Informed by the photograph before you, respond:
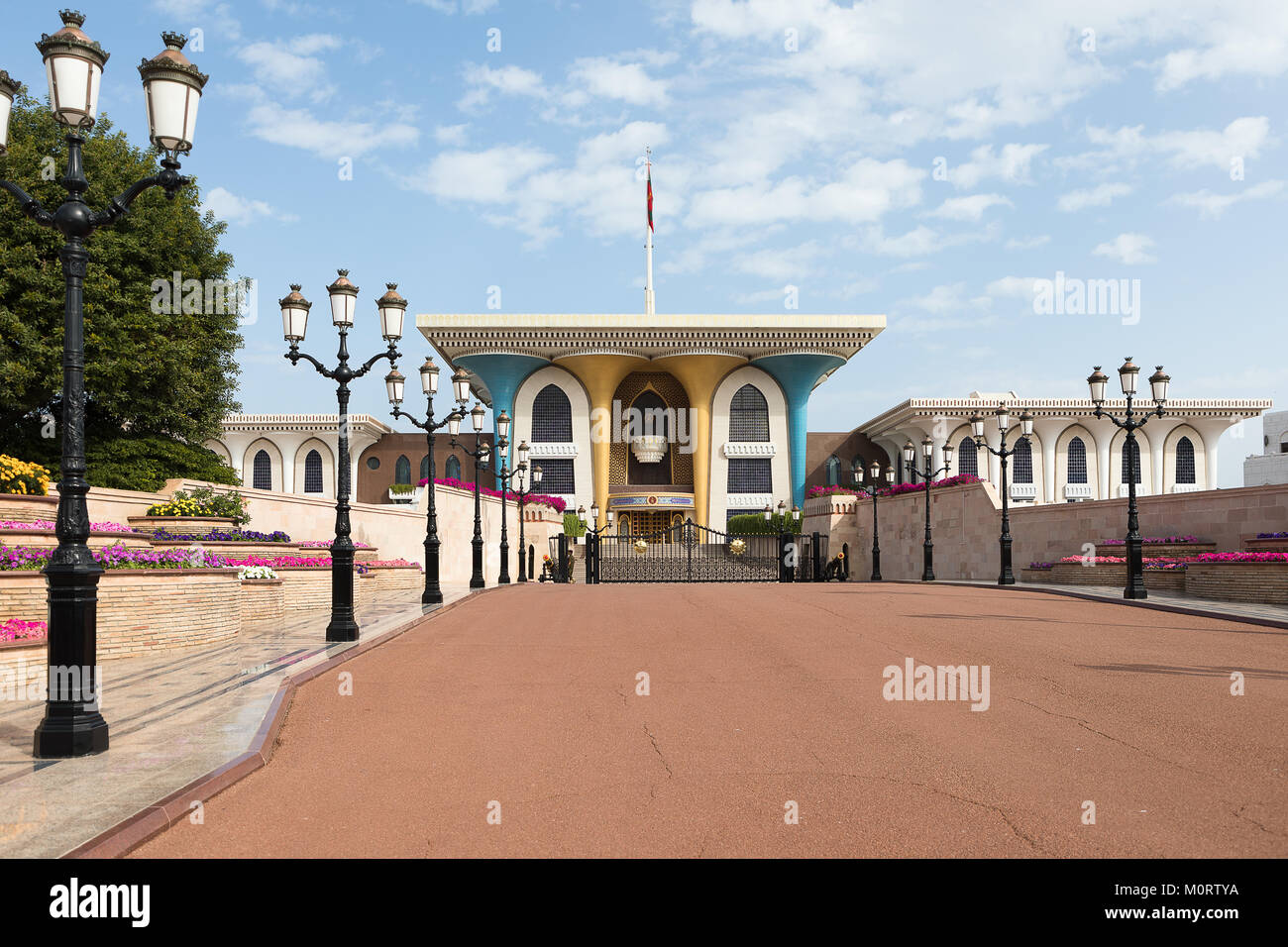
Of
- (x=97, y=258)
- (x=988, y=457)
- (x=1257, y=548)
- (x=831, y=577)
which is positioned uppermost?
(x=97, y=258)

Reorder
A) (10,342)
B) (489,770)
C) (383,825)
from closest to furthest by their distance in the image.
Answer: (383,825)
(489,770)
(10,342)

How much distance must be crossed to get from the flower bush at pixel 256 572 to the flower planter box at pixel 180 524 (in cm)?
257

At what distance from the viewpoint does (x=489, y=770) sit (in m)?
5.42

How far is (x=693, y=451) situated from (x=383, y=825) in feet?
174

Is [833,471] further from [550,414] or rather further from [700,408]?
[550,414]

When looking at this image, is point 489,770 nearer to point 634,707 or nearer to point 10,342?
point 634,707

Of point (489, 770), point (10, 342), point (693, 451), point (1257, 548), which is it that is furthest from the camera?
point (693, 451)

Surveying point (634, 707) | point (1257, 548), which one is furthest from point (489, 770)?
point (1257, 548)

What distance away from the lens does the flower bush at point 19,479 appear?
16.5 meters

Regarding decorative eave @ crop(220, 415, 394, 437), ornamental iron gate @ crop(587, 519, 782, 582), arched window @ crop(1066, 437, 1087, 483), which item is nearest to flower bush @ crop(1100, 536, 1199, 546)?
ornamental iron gate @ crop(587, 519, 782, 582)

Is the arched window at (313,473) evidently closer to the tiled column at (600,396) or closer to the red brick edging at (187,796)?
the tiled column at (600,396)

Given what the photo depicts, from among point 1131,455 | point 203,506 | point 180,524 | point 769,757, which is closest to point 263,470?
point 203,506

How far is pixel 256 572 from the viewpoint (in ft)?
49.5

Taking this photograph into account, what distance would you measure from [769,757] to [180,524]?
15.9 meters
